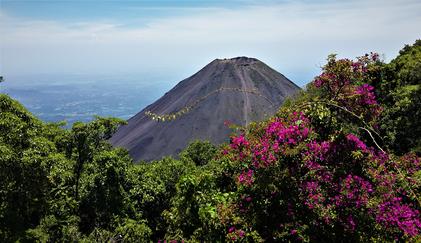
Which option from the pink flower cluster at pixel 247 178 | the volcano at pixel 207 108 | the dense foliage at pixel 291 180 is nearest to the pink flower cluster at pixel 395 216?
the dense foliage at pixel 291 180

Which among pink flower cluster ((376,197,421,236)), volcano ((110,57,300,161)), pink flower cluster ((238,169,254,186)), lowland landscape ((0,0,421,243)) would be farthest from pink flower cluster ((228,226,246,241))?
volcano ((110,57,300,161))

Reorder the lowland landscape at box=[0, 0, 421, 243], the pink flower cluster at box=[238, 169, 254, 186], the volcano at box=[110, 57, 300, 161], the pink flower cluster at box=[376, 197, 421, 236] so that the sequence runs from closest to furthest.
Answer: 1. the pink flower cluster at box=[376, 197, 421, 236]
2. the lowland landscape at box=[0, 0, 421, 243]
3. the pink flower cluster at box=[238, 169, 254, 186]
4. the volcano at box=[110, 57, 300, 161]

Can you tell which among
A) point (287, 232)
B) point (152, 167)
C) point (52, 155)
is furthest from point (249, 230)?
point (152, 167)

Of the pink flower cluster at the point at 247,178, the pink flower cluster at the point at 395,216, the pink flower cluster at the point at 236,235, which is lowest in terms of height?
the pink flower cluster at the point at 236,235

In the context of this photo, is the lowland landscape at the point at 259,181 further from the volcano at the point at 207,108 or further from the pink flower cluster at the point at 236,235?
the volcano at the point at 207,108

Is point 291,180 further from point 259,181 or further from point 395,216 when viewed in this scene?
point 395,216

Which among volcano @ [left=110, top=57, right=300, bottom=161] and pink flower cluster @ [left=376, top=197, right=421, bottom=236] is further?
volcano @ [left=110, top=57, right=300, bottom=161]

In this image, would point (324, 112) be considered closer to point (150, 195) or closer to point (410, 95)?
point (150, 195)

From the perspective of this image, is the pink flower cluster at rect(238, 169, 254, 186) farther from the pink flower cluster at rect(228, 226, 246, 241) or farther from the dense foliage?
the pink flower cluster at rect(228, 226, 246, 241)

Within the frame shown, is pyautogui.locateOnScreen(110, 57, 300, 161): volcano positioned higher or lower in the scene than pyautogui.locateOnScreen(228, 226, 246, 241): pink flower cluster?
higher

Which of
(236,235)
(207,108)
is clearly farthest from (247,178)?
(207,108)
